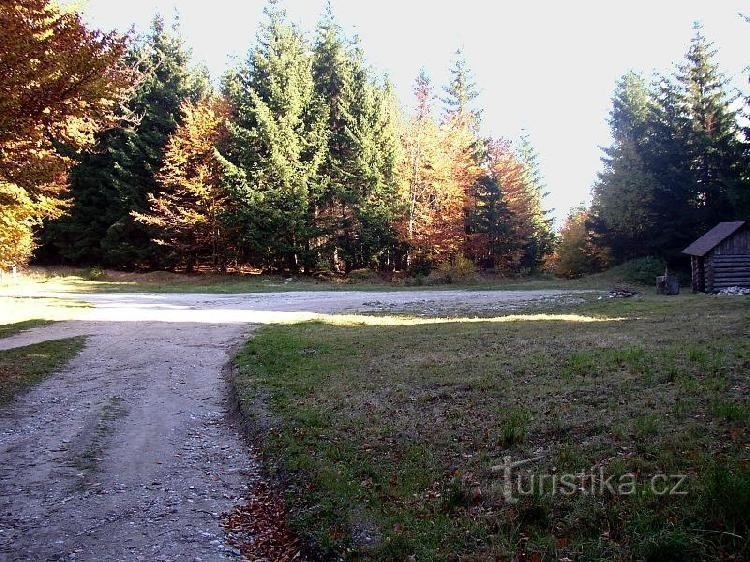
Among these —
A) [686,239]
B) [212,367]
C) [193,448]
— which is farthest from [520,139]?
[193,448]

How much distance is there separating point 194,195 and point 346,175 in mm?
11125

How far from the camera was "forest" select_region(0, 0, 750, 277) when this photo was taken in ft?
114

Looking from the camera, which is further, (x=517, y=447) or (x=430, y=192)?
(x=430, y=192)

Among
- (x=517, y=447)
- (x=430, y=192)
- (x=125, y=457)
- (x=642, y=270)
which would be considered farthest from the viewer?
(x=430, y=192)

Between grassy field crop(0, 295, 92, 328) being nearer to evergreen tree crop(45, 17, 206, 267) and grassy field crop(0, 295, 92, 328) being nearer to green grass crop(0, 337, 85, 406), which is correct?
green grass crop(0, 337, 85, 406)

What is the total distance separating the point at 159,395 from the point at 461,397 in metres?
4.83

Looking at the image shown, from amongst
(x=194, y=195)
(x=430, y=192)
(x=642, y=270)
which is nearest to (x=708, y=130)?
(x=642, y=270)

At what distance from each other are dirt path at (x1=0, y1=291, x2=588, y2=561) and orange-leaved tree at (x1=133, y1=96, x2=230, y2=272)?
25.2 m

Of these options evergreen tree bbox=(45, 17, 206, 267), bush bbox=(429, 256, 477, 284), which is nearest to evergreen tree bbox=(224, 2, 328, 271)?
evergreen tree bbox=(45, 17, 206, 267)

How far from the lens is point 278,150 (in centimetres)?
3672

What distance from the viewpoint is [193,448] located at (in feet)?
20.6

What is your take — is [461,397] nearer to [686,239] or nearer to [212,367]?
[212,367]

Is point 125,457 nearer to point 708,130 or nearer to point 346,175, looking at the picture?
point 346,175

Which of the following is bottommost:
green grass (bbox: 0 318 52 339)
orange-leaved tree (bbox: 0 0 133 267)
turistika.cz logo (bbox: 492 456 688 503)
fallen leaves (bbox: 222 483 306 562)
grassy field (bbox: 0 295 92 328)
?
fallen leaves (bbox: 222 483 306 562)
